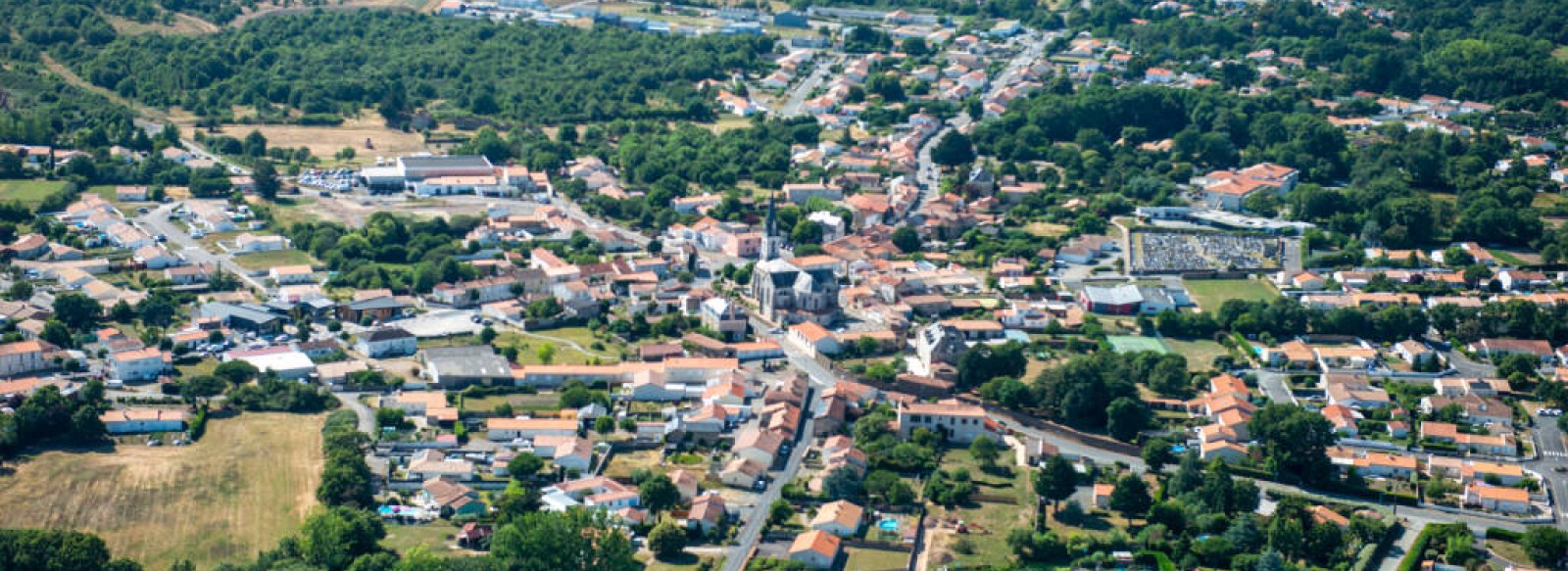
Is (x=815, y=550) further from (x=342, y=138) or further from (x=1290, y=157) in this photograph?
(x=342, y=138)

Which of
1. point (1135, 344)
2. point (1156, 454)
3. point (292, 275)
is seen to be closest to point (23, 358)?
point (292, 275)

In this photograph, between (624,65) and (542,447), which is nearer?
(542,447)

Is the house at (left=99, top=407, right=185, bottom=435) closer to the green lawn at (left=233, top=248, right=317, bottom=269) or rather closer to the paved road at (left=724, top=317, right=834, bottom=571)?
the green lawn at (left=233, top=248, right=317, bottom=269)

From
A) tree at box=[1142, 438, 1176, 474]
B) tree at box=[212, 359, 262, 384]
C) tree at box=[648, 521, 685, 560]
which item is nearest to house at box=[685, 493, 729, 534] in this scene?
tree at box=[648, 521, 685, 560]

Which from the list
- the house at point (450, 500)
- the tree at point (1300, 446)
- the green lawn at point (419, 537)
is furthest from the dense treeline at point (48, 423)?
the tree at point (1300, 446)

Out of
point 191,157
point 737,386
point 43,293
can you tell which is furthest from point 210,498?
point 191,157

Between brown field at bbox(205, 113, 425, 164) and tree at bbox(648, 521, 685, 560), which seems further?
brown field at bbox(205, 113, 425, 164)

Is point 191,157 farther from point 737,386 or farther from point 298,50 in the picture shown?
point 737,386
